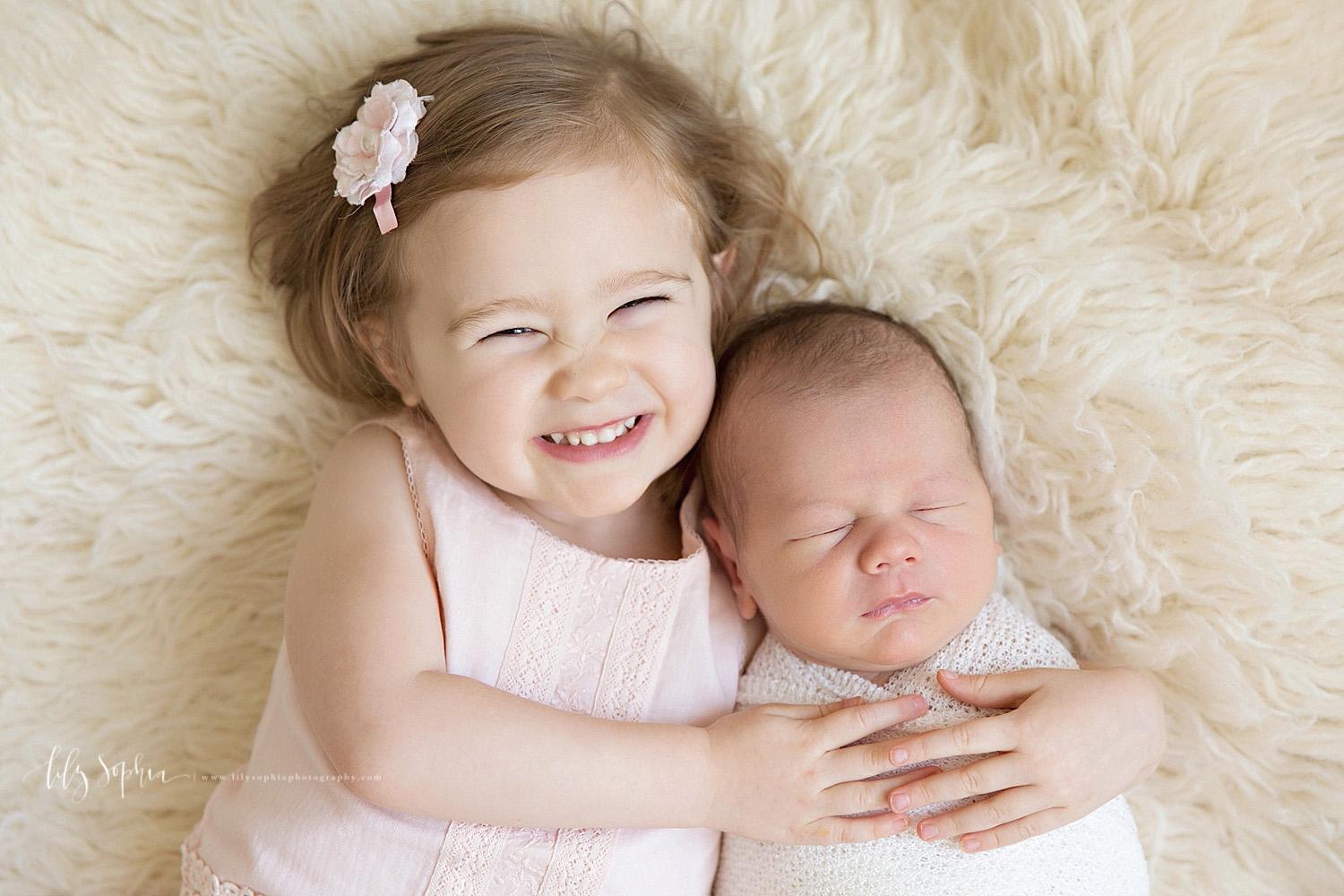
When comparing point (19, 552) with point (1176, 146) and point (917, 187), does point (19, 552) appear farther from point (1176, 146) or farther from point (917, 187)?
point (1176, 146)

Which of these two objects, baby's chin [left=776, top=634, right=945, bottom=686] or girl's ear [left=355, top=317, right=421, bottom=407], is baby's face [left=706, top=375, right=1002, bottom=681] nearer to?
baby's chin [left=776, top=634, right=945, bottom=686]

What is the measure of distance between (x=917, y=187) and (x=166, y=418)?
3.71ft

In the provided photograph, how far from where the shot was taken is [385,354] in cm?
153

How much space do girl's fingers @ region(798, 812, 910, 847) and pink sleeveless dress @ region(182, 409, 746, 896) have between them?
0.21 meters

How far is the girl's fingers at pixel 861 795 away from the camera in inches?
52.3

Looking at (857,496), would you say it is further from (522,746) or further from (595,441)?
(522,746)

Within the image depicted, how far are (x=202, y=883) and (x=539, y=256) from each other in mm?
934

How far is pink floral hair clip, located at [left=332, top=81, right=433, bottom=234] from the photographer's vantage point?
1.36 m

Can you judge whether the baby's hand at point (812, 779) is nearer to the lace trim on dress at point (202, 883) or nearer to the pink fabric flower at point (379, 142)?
the lace trim on dress at point (202, 883)

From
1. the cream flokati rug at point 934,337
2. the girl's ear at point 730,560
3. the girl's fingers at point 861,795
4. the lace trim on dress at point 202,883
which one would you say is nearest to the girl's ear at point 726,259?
the cream flokati rug at point 934,337

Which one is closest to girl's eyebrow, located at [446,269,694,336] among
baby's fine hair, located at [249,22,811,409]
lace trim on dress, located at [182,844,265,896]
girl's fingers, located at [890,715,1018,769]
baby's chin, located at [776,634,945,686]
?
baby's fine hair, located at [249,22,811,409]

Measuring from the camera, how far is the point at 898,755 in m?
1.30
